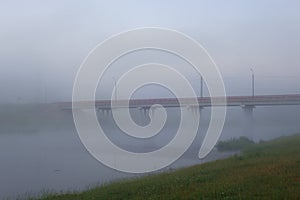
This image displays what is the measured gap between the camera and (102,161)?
93.8 feet

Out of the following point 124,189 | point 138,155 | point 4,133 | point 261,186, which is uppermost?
point 261,186

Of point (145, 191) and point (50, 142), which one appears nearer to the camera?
point (145, 191)

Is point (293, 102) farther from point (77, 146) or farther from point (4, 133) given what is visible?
point (4, 133)

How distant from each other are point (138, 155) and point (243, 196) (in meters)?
23.5

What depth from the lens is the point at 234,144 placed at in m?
38.7

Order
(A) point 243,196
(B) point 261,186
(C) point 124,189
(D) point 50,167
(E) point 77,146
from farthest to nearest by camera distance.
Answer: (E) point 77,146 → (D) point 50,167 → (C) point 124,189 → (B) point 261,186 → (A) point 243,196

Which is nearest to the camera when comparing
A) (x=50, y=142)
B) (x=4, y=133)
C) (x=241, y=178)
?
(x=241, y=178)

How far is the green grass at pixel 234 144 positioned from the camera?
37250 mm

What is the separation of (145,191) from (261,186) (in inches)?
122

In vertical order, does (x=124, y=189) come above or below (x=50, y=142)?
above

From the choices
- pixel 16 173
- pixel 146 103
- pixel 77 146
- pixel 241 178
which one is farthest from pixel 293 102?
pixel 241 178

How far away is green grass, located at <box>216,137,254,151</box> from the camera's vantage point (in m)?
37.2

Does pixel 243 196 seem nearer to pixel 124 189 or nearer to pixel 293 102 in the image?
pixel 124 189

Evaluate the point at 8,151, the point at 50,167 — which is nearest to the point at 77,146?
the point at 8,151
